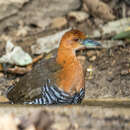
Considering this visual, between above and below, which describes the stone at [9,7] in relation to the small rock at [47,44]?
above

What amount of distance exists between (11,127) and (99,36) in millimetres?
4479

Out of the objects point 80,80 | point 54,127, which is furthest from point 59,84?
point 54,127

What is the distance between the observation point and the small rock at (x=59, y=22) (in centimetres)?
777

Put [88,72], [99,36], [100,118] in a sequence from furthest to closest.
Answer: [99,36], [88,72], [100,118]

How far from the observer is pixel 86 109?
3.46 m

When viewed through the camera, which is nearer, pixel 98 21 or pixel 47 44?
pixel 47 44

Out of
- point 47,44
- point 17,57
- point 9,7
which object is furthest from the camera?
point 9,7

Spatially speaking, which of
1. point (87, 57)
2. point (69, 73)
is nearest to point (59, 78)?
point (69, 73)

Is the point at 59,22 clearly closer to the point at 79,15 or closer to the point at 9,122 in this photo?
the point at 79,15

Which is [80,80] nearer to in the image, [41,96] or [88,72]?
[41,96]

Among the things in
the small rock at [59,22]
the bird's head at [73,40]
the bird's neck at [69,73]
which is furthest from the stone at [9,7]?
the bird's neck at [69,73]

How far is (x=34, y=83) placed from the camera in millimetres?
5020

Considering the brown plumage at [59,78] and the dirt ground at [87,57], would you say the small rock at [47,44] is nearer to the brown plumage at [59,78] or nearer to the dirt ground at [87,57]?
the dirt ground at [87,57]

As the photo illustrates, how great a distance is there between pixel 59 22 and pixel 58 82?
324 centimetres
